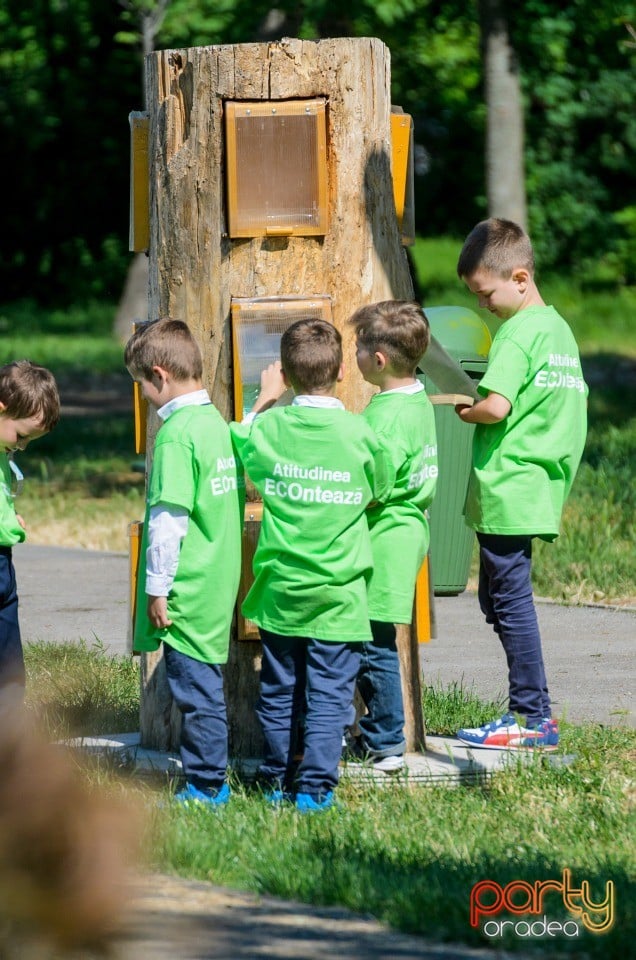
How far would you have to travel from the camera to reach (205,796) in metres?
4.38

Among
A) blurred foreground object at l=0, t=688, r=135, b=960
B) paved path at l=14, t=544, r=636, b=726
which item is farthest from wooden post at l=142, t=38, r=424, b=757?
blurred foreground object at l=0, t=688, r=135, b=960

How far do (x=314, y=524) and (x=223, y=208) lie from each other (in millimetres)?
1097

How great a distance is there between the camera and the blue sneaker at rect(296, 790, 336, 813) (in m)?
4.25

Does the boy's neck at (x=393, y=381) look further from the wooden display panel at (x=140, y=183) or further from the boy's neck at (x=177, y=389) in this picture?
the wooden display panel at (x=140, y=183)

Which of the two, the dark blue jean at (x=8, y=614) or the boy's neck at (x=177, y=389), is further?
the dark blue jean at (x=8, y=614)

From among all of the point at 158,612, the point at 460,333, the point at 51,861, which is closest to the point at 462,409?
the point at 158,612

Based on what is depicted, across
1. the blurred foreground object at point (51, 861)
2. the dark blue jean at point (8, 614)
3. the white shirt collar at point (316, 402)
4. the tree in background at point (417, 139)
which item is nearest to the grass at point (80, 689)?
the dark blue jean at point (8, 614)

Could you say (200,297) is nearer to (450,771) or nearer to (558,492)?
(558,492)

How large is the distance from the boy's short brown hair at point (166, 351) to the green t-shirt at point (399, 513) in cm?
56

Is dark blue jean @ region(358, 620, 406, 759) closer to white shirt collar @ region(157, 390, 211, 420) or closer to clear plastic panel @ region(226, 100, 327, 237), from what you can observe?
white shirt collar @ region(157, 390, 211, 420)

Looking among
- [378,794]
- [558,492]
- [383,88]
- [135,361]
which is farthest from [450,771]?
[383,88]

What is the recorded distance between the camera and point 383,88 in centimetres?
484

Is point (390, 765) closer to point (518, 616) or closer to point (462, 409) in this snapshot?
point (518, 616)

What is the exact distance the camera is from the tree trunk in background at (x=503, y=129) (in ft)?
47.8
